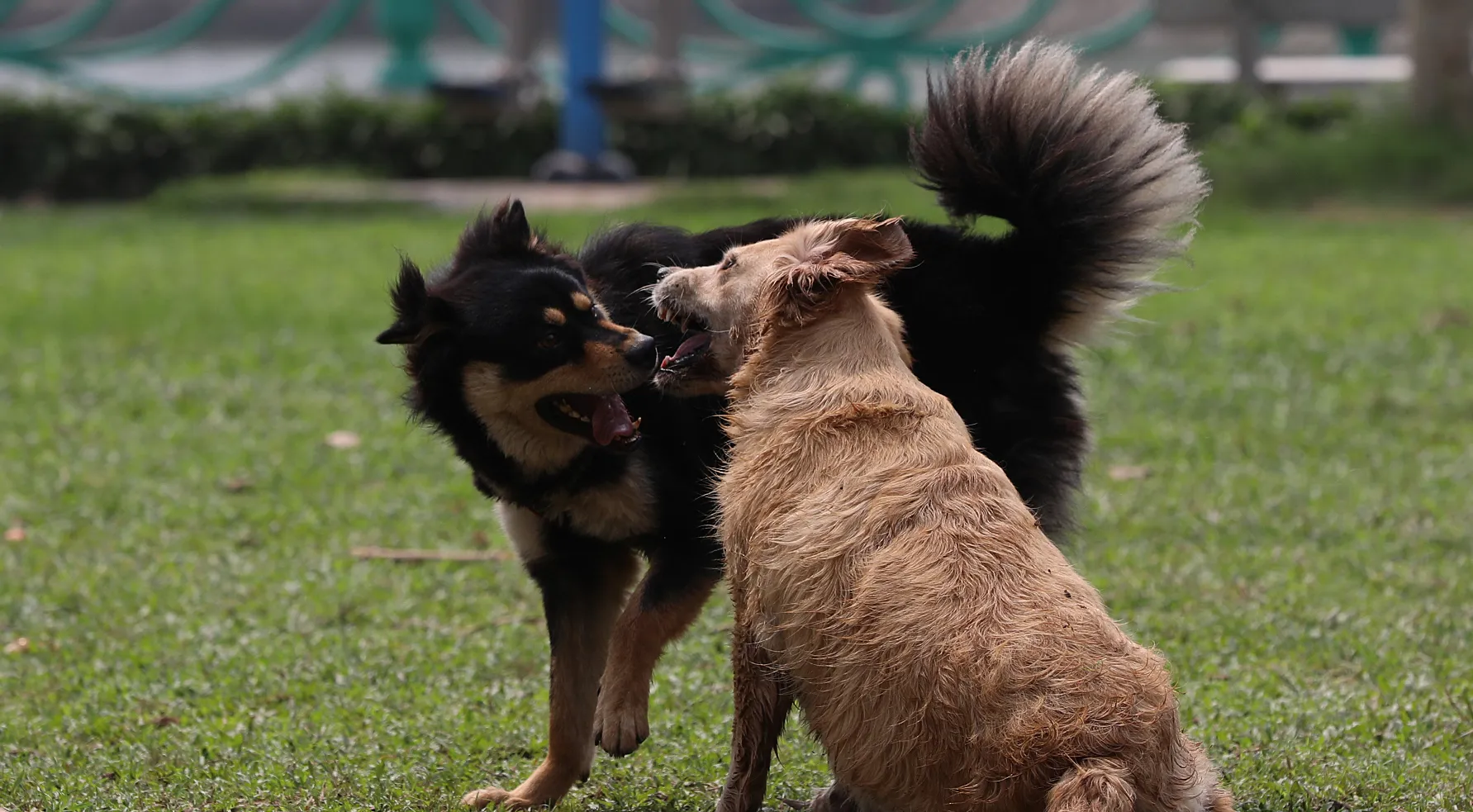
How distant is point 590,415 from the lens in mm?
4480

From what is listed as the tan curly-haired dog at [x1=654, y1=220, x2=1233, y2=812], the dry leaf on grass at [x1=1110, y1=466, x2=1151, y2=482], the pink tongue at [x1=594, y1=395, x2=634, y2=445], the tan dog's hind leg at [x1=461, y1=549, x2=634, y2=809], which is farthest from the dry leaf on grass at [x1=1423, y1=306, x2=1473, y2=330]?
the tan curly-haired dog at [x1=654, y1=220, x2=1233, y2=812]

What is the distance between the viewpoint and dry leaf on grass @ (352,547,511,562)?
268 inches

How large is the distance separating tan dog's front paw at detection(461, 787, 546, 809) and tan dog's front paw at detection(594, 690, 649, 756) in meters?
0.37

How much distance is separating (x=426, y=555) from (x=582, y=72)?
36.7ft

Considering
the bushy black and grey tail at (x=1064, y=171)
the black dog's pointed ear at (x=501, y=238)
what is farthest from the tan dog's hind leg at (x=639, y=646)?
the bushy black and grey tail at (x=1064, y=171)

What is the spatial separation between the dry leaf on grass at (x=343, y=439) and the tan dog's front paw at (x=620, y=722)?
177 inches

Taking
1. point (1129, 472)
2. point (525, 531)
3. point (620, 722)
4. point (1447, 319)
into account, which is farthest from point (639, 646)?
point (1447, 319)

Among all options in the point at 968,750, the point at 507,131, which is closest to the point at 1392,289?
the point at 968,750

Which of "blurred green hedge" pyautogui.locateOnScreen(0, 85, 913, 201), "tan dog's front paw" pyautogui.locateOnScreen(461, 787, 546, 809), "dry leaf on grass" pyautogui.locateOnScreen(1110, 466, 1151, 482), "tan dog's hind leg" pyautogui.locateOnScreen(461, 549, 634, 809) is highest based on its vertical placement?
"tan dog's hind leg" pyautogui.locateOnScreen(461, 549, 634, 809)

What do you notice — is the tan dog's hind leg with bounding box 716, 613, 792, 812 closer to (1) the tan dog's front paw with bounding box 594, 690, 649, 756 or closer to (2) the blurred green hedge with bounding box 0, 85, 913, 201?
(1) the tan dog's front paw with bounding box 594, 690, 649, 756

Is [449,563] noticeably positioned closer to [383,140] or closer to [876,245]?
[876,245]

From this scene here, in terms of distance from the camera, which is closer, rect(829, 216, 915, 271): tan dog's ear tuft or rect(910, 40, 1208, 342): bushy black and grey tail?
rect(829, 216, 915, 271): tan dog's ear tuft

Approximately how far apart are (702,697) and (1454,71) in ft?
45.6

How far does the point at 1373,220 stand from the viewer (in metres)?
15.0
